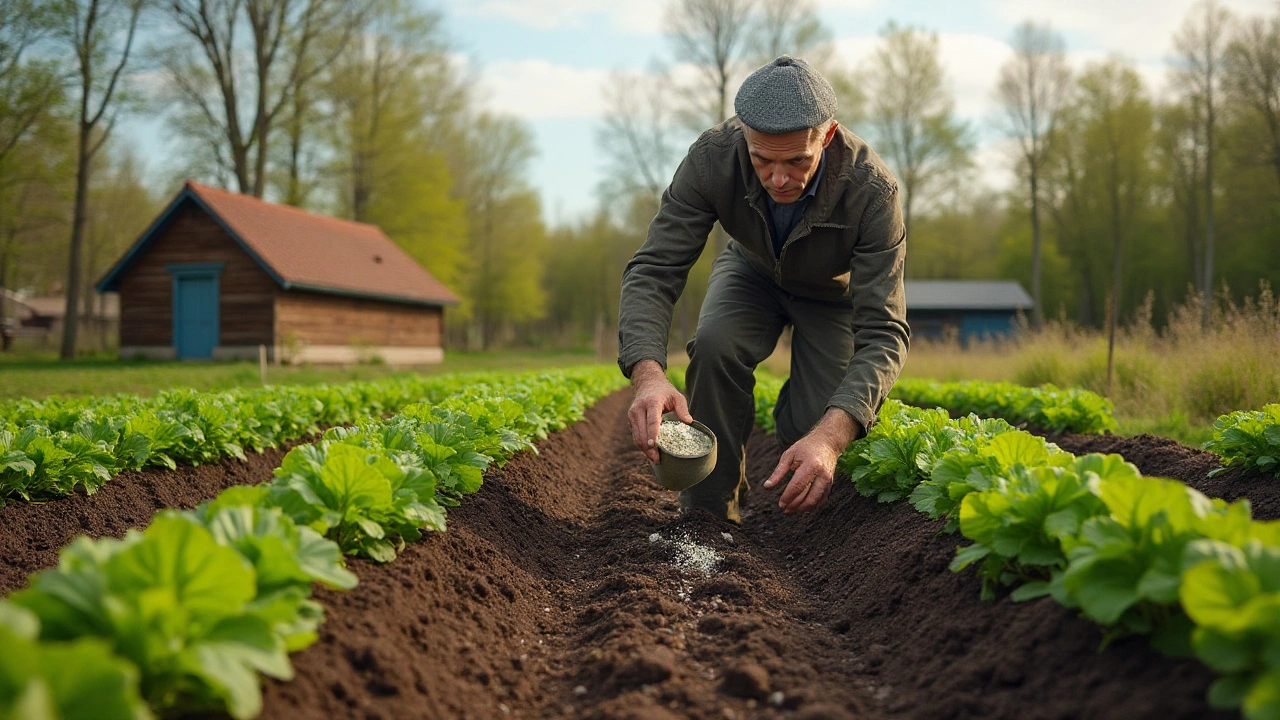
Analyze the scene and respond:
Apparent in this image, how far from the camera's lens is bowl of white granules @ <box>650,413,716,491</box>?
390 cm

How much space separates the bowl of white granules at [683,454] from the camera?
390 cm

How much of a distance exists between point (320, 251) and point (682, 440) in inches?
963

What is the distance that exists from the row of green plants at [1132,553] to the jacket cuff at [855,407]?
15.1 inches

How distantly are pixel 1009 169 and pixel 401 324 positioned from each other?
27.2 m

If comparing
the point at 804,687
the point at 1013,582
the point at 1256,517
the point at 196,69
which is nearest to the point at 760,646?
the point at 804,687

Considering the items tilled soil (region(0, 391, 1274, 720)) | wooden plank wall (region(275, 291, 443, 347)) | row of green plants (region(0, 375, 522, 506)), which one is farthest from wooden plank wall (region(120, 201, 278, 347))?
tilled soil (region(0, 391, 1274, 720))

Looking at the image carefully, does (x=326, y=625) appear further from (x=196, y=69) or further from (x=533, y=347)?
(x=533, y=347)

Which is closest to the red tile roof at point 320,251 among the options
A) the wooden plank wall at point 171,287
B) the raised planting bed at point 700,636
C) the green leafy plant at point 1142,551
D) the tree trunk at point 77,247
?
the wooden plank wall at point 171,287

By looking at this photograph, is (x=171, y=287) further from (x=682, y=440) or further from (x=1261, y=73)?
(x=1261, y=73)

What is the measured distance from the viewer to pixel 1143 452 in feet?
19.4

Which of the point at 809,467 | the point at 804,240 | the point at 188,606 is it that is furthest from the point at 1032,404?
the point at 188,606

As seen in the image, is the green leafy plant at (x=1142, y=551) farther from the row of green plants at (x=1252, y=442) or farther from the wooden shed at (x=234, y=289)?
the wooden shed at (x=234, y=289)

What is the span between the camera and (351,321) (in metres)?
25.8

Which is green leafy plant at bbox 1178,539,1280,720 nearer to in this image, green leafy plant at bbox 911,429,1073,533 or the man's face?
green leafy plant at bbox 911,429,1073,533
